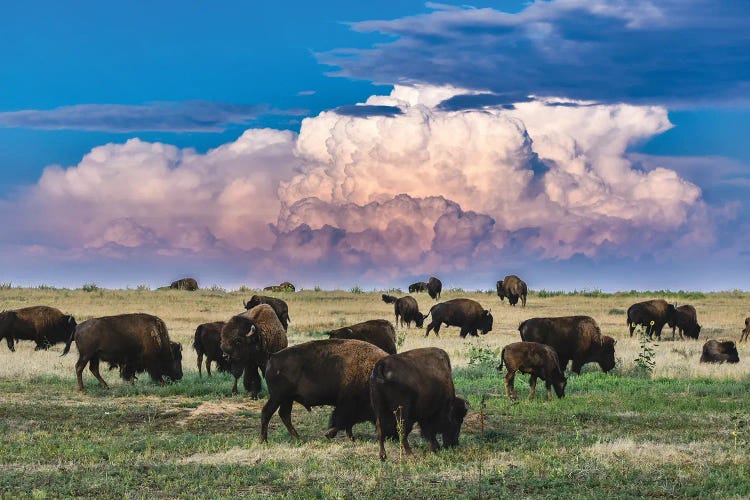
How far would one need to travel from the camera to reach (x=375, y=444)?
13148 millimetres

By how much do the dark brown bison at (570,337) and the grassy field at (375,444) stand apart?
1.83ft

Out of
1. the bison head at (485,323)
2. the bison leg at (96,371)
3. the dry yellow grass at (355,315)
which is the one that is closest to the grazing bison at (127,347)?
the bison leg at (96,371)

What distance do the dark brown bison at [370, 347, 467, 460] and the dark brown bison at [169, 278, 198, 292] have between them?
5378 cm

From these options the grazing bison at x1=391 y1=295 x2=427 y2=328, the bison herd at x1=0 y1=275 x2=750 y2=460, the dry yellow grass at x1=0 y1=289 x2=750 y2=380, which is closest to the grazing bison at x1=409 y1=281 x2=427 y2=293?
the dry yellow grass at x1=0 y1=289 x2=750 y2=380

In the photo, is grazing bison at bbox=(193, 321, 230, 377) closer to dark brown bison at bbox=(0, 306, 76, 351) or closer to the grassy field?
the grassy field

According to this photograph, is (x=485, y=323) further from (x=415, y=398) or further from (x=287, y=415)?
(x=415, y=398)

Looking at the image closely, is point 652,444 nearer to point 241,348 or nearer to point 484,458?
point 484,458

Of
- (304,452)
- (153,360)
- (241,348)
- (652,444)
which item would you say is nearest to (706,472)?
(652,444)

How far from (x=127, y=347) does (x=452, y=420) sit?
10.1 m

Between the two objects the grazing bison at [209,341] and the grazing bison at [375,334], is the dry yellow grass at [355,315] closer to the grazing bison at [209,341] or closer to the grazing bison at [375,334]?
the grazing bison at [209,341]

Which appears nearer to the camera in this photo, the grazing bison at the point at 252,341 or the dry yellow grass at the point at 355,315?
the grazing bison at the point at 252,341

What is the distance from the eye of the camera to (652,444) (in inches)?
516

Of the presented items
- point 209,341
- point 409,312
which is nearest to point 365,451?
point 209,341

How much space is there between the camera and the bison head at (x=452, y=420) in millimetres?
12703
